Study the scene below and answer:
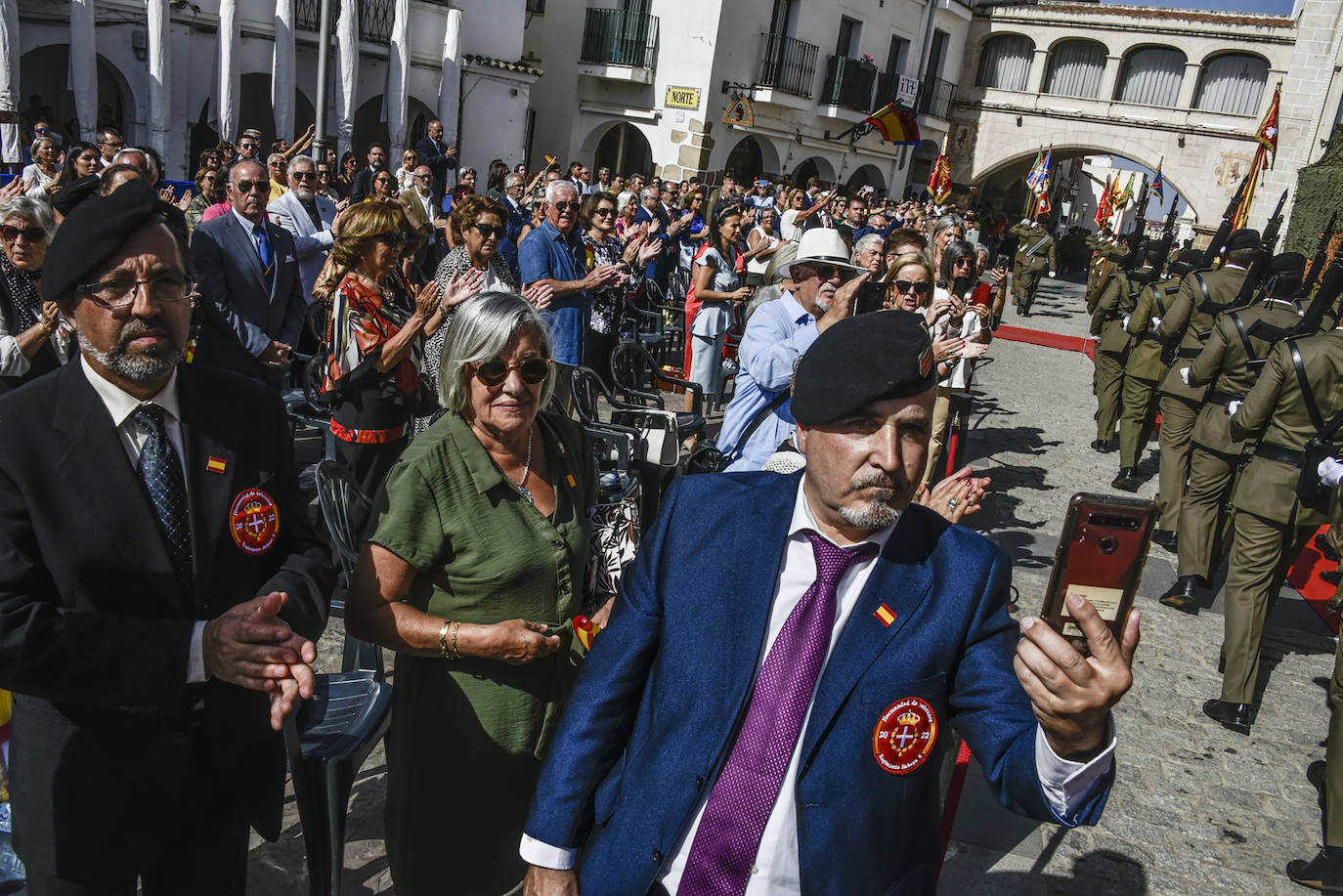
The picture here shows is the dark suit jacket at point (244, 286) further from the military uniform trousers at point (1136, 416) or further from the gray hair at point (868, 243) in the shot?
the military uniform trousers at point (1136, 416)

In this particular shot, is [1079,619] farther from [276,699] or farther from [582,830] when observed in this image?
[276,699]

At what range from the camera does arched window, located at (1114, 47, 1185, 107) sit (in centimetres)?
3434

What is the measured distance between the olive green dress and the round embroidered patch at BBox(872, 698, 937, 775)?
3.87ft

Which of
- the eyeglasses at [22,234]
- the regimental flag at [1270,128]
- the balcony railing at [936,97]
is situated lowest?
the eyeglasses at [22,234]

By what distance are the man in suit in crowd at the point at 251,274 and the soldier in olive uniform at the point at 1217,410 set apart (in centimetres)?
614

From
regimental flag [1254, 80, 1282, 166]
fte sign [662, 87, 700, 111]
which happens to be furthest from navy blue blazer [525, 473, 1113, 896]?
fte sign [662, 87, 700, 111]

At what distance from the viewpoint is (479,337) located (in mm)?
2775

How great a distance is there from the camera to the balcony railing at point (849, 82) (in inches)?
1114

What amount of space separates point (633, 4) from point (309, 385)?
72.0ft

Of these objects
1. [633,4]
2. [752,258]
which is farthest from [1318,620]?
[633,4]

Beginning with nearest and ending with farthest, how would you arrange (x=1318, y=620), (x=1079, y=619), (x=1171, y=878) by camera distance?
(x=1079, y=619) < (x=1171, y=878) < (x=1318, y=620)

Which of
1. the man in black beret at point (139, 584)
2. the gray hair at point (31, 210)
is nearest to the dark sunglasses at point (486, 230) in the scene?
the gray hair at point (31, 210)

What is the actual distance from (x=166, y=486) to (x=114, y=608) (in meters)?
0.29

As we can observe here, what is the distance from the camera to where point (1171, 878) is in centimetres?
396
